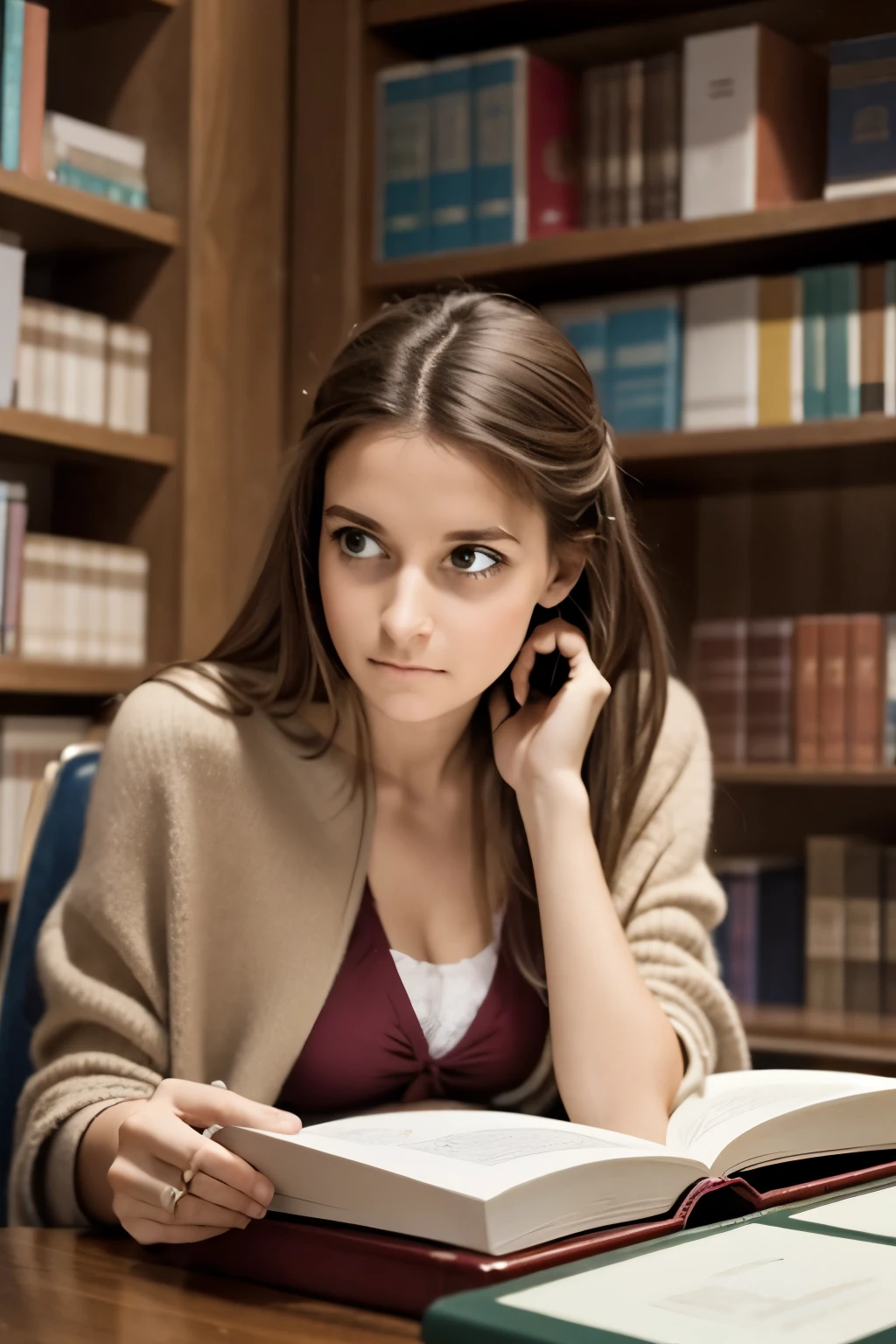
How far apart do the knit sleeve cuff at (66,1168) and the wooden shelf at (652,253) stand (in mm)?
1797

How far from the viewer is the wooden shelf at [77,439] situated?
2.33 meters

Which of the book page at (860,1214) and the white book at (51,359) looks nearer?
the book page at (860,1214)

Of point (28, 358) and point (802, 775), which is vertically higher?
point (28, 358)

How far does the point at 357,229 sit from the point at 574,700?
5.57ft

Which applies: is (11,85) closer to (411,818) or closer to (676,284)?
(676,284)

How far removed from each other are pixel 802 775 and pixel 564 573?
1.23 meters

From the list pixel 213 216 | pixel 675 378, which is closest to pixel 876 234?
pixel 675 378

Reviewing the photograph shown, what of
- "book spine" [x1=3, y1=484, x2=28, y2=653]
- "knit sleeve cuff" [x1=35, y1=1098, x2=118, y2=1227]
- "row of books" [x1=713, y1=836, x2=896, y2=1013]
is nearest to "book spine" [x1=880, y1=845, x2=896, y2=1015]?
"row of books" [x1=713, y1=836, x2=896, y2=1013]

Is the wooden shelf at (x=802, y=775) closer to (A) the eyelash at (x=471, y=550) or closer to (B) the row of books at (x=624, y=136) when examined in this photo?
(B) the row of books at (x=624, y=136)

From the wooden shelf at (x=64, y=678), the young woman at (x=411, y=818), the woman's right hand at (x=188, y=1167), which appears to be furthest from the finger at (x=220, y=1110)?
the wooden shelf at (x=64, y=678)

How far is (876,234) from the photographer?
7.90 feet

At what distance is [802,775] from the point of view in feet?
7.97

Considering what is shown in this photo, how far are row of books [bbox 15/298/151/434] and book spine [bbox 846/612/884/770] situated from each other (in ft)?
4.05

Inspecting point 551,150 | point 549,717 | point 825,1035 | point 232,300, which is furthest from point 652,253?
point 549,717
